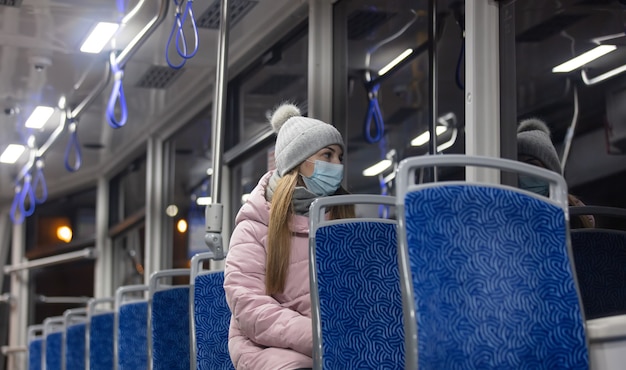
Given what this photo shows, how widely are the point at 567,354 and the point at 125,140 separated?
25.8ft

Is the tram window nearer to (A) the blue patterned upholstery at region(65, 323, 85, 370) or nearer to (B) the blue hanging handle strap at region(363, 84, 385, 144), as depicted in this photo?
(A) the blue patterned upholstery at region(65, 323, 85, 370)

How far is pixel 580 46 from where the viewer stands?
125 inches

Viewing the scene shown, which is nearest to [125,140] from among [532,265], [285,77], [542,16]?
[285,77]

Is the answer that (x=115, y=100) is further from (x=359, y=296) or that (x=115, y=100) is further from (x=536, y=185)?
(x=359, y=296)

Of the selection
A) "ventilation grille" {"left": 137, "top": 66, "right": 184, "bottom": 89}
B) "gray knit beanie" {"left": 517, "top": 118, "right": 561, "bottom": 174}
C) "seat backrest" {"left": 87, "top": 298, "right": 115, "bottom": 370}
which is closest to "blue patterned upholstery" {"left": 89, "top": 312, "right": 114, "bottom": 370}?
"seat backrest" {"left": 87, "top": 298, "right": 115, "bottom": 370}

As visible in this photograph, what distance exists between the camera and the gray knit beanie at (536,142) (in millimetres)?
3297

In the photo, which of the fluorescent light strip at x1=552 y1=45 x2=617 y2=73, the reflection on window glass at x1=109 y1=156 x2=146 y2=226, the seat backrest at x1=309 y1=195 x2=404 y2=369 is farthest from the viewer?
the reflection on window glass at x1=109 y1=156 x2=146 y2=226

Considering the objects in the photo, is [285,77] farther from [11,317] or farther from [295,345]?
[11,317]

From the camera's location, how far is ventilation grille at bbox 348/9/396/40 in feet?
16.1

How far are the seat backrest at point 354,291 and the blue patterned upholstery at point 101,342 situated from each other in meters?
3.00

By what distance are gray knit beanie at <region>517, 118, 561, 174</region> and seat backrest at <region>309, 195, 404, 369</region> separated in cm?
90

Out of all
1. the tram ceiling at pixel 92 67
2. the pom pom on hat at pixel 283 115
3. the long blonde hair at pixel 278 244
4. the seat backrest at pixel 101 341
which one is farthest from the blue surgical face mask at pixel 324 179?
the seat backrest at pixel 101 341

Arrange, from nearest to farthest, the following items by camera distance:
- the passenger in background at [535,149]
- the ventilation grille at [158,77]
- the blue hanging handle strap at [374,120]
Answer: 1. the passenger in background at [535,149]
2. the blue hanging handle strap at [374,120]
3. the ventilation grille at [158,77]

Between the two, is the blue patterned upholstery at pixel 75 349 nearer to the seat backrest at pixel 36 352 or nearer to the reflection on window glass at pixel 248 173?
the reflection on window glass at pixel 248 173
